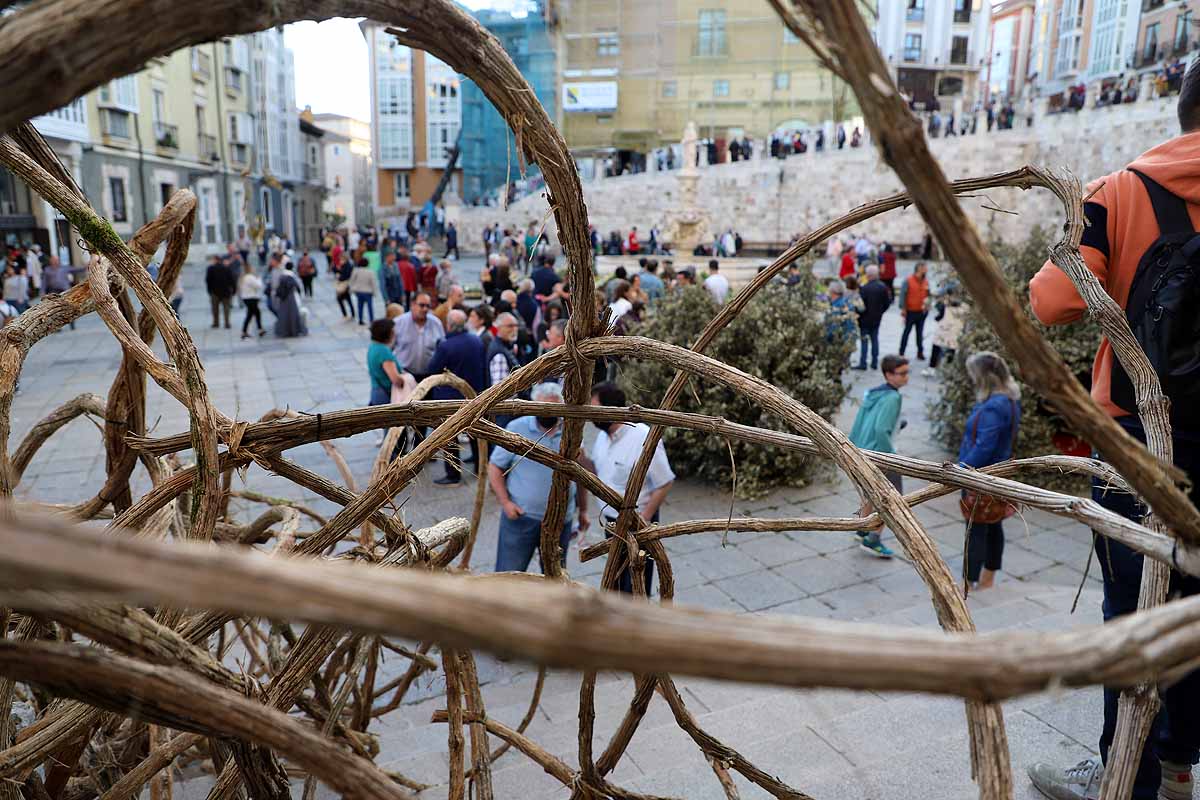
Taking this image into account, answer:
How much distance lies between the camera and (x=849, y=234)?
2767cm

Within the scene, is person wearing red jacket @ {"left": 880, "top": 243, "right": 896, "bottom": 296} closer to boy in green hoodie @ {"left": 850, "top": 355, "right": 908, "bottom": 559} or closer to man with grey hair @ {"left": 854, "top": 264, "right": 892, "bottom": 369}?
man with grey hair @ {"left": 854, "top": 264, "right": 892, "bottom": 369}

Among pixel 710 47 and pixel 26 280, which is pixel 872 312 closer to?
pixel 26 280

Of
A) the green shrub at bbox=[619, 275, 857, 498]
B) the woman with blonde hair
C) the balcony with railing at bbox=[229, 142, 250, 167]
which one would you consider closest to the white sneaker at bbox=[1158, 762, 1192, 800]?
the woman with blonde hair

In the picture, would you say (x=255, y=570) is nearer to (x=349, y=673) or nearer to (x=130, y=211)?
(x=349, y=673)

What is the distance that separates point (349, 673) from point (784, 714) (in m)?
1.86

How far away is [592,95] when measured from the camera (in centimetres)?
3850

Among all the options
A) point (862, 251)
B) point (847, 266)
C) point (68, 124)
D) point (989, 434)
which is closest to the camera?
point (989, 434)

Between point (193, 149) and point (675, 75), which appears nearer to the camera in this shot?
point (193, 149)

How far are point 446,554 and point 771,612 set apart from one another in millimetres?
3594

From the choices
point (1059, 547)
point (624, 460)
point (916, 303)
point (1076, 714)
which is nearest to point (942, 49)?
point (916, 303)

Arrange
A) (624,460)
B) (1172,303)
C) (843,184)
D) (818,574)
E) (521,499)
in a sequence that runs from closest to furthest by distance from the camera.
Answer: (1172,303)
(624,460)
(521,499)
(818,574)
(843,184)

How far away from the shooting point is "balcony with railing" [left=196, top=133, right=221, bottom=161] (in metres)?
31.5

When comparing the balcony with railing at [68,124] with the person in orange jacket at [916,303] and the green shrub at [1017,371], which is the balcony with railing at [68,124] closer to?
the person in orange jacket at [916,303]

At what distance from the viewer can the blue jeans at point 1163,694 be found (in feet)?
7.19
